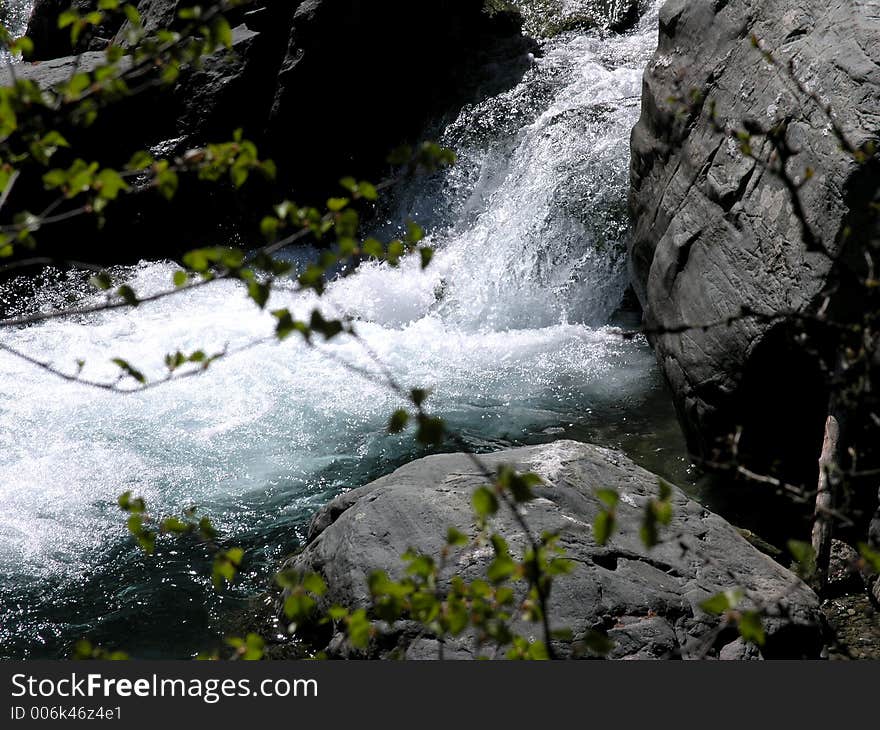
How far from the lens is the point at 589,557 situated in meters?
4.05

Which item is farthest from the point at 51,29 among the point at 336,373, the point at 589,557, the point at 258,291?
the point at 258,291

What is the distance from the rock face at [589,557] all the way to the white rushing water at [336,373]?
120cm

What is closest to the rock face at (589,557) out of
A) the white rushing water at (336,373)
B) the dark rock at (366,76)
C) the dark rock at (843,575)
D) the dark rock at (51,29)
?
the dark rock at (843,575)

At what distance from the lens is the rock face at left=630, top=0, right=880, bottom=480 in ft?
15.3

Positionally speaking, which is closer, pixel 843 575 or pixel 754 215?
pixel 843 575

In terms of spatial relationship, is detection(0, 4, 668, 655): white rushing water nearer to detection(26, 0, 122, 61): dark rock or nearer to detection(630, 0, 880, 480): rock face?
detection(630, 0, 880, 480): rock face

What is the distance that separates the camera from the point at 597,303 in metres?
8.73

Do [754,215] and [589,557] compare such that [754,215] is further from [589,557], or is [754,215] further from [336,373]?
[336,373]

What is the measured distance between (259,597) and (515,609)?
5.97ft

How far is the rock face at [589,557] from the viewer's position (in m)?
3.76

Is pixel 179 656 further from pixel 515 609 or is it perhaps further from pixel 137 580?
pixel 515 609

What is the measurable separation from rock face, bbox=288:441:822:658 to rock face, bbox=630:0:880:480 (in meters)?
0.75

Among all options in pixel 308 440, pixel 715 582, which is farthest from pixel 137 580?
pixel 715 582

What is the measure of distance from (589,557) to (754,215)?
2296 millimetres
